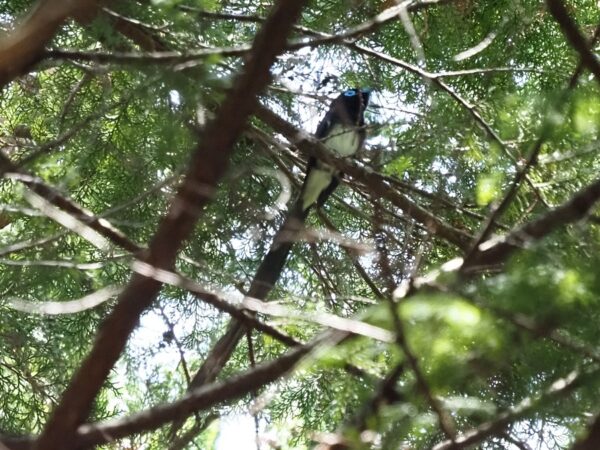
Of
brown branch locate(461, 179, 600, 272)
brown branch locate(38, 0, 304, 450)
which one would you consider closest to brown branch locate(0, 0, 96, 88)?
brown branch locate(38, 0, 304, 450)

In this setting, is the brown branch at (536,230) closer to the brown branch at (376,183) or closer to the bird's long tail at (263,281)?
the bird's long tail at (263,281)

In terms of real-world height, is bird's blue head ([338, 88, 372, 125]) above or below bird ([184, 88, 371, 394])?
above

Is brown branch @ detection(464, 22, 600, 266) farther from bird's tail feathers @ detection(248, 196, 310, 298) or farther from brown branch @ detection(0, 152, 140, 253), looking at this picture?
bird's tail feathers @ detection(248, 196, 310, 298)

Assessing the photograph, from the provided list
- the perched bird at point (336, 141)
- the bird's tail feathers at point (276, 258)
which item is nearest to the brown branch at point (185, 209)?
the bird's tail feathers at point (276, 258)

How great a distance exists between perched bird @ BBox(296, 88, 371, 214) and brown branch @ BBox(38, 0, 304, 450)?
5.93 ft

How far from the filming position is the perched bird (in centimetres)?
350

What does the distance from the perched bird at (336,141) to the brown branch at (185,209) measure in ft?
5.93

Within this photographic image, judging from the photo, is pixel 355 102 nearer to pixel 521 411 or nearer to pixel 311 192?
pixel 311 192

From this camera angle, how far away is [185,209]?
137 cm

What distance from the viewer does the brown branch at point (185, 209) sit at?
1.33m

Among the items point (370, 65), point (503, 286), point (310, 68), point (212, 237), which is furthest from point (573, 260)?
point (370, 65)

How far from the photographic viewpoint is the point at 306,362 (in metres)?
1.62

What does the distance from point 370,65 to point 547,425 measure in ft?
6.21

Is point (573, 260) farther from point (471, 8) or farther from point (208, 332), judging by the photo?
point (471, 8)
